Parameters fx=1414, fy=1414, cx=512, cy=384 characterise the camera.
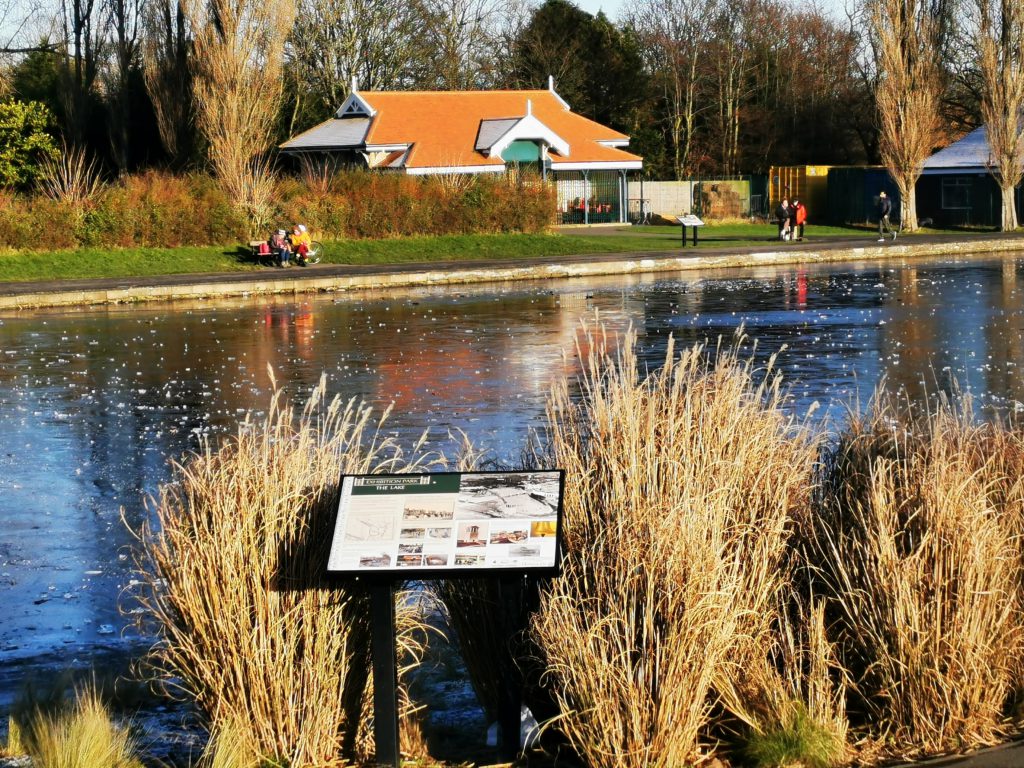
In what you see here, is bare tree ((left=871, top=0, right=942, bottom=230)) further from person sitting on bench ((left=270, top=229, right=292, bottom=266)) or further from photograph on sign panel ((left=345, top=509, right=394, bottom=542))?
photograph on sign panel ((left=345, top=509, right=394, bottom=542))

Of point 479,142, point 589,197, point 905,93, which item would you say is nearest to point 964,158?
point 905,93

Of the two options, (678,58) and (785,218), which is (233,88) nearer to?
(785,218)

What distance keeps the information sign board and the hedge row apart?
33.8 meters

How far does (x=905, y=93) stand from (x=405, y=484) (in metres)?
47.9

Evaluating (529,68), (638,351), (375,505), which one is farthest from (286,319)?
(529,68)

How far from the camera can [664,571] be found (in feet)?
18.1

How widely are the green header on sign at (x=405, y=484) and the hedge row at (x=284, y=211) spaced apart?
3366 cm

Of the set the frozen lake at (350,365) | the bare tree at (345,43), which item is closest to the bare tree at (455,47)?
the bare tree at (345,43)

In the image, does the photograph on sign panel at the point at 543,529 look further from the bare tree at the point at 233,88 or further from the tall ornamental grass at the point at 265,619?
the bare tree at the point at 233,88

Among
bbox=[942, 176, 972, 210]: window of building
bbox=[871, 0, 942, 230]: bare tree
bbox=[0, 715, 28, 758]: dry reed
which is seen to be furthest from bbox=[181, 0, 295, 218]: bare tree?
bbox=[0, 715, 28, 758]: dry reed

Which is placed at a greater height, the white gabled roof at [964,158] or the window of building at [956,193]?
the white gabled roof at [964,158]

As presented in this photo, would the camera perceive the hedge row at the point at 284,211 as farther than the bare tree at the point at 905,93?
No

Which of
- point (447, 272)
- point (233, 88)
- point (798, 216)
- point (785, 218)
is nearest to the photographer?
point (447, 272)

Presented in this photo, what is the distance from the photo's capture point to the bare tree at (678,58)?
7225 centimetres
